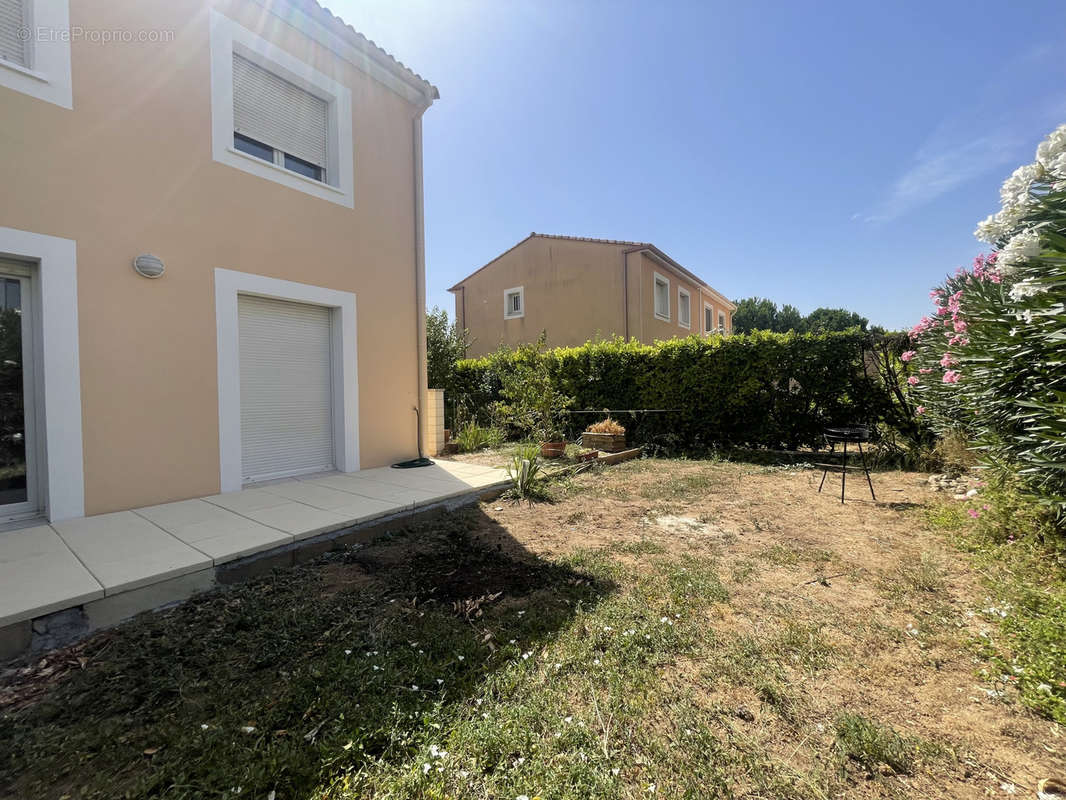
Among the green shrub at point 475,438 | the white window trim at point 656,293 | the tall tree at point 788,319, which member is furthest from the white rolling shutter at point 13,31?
the tall tree at point 788,319

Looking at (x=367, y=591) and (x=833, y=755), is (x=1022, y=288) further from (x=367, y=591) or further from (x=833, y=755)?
(x=367, y=591)

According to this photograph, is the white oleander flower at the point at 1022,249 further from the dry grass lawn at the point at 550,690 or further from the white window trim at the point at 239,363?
the white window trim at the point at 239,363

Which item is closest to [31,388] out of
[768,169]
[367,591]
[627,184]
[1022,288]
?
[367,591]

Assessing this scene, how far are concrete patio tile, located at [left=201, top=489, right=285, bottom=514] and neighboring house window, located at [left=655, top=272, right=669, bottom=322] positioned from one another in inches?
555

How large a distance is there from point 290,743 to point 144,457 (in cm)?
378

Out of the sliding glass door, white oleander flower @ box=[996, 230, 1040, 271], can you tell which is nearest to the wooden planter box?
white oleander flower @ box=[996, 230, 1040, 271]

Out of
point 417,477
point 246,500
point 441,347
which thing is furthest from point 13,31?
point 441,347

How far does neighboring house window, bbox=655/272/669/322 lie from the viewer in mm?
15914

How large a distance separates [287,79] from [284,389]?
3.82m

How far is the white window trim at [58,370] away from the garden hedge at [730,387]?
7056mm

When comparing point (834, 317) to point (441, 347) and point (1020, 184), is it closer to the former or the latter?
point (441, 347)

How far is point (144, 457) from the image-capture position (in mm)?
4027

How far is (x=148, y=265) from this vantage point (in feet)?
13.2

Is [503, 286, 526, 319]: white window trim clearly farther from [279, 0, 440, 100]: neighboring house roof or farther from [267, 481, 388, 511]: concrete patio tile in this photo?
[267, 481, 388, 511]: concrete patio tile
